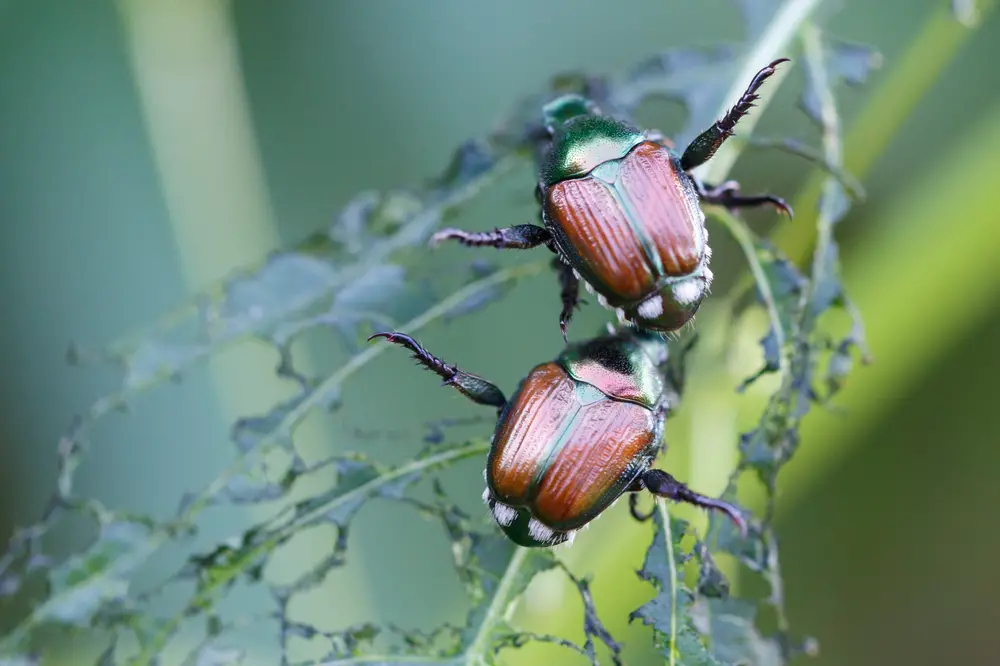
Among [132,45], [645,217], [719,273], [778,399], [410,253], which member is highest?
[132,45]

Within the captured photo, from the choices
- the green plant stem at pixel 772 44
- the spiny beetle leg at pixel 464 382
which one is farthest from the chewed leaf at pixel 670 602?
the green plant stem at pixel 772 44

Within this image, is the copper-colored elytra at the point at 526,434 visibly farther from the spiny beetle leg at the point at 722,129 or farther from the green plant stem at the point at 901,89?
the green plant stem at the point at 901,89

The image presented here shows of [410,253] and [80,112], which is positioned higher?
[80,112]

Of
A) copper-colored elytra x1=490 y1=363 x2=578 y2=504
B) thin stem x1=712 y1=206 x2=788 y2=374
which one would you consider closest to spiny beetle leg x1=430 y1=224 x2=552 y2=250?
copper-colored elytra x1=490 y1=363 x2=578 y2=504

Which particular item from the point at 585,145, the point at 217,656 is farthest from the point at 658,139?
the point at 217,656

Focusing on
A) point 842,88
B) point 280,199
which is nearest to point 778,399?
point 842,88

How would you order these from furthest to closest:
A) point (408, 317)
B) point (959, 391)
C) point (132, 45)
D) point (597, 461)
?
point (959, 391) → point (132, 45) → point (408, 317) → point (597, 461)

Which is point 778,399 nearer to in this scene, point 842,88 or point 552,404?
point 552,404
